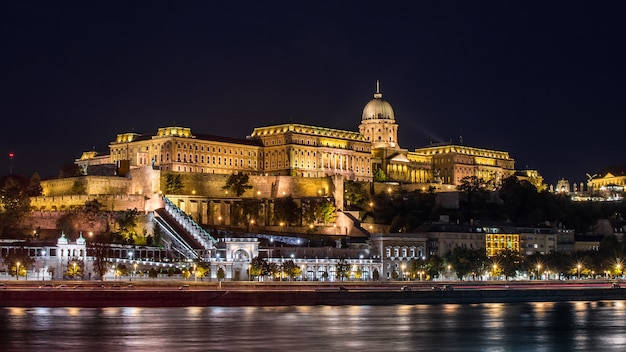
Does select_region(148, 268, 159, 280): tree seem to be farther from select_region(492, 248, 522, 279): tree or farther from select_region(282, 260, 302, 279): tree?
select_region(492, 248, 522, 279): tree

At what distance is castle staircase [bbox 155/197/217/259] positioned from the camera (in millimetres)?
93000

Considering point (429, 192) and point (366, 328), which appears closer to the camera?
point (366, 328)

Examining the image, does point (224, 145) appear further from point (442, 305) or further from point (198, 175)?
point (442, 305)

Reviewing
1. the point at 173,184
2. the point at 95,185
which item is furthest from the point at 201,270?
the point at 173,184

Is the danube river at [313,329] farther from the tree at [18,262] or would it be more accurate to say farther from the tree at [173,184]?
the tree at [173,184]

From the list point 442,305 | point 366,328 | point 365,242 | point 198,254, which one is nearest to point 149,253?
point 198,254

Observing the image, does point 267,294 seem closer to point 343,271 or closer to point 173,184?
point 343,271

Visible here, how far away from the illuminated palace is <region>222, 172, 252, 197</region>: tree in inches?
302

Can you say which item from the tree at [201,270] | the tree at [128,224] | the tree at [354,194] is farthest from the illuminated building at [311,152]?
the tree at [201,270]

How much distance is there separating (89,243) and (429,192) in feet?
158

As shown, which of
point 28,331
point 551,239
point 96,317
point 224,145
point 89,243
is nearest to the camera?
point 28,331

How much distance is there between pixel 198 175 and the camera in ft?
388

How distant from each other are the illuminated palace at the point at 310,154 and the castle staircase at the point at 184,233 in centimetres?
→ 1525

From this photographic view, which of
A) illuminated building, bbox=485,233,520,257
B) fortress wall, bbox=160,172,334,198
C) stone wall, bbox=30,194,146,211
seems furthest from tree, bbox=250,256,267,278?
fortress wall, bbox=160,172,334,198
